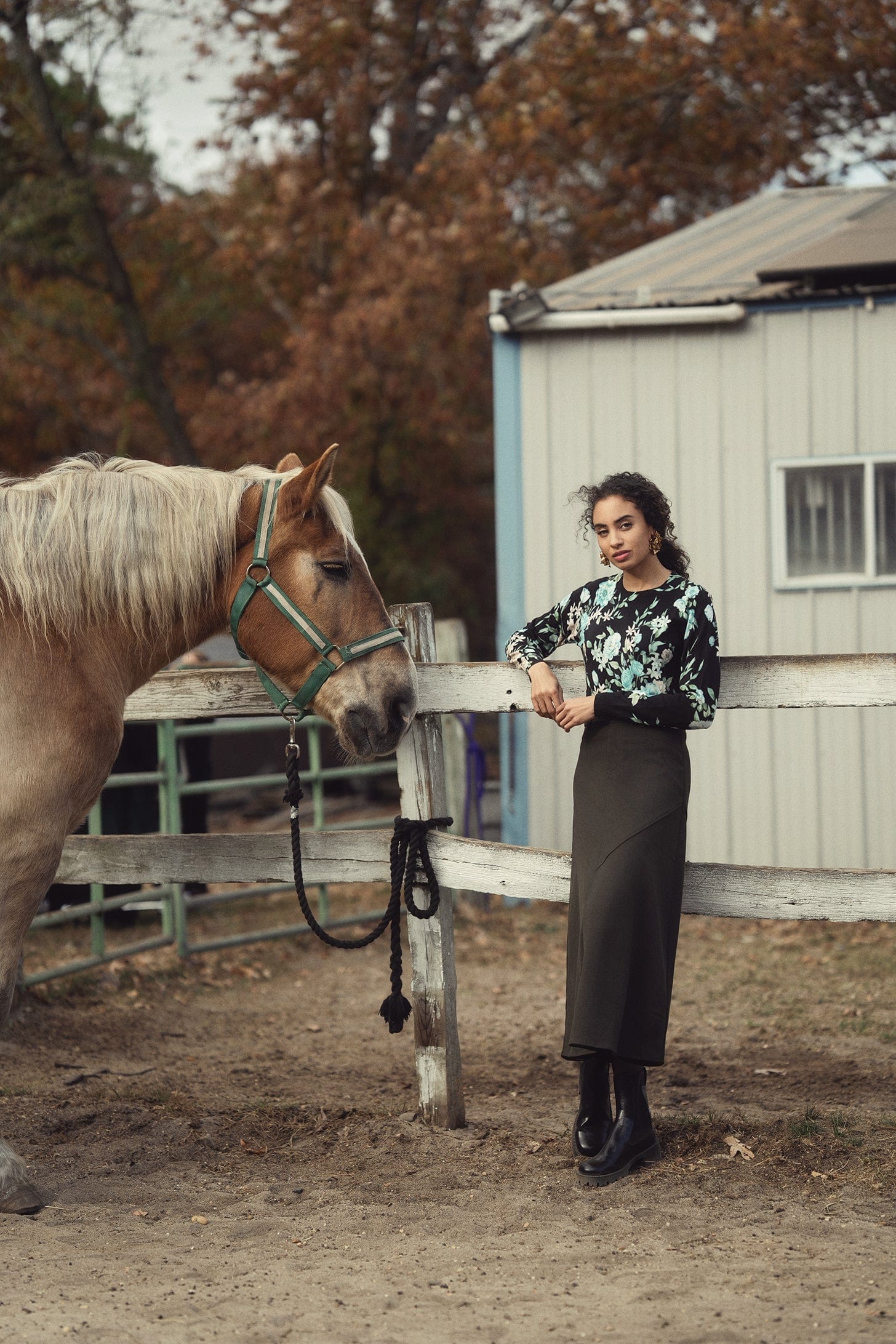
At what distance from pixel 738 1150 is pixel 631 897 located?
840mm

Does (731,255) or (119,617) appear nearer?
(119,617)

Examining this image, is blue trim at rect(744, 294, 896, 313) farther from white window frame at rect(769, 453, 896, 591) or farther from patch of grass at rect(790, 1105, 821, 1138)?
patch of grass at rect(790, 1105, 821, 1138)

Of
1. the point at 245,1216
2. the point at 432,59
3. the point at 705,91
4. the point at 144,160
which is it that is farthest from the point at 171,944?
the point at 144,160

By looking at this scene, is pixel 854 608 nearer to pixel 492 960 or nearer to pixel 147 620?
pixel 492 960

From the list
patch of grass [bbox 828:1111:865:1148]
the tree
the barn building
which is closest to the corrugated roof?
the barn building

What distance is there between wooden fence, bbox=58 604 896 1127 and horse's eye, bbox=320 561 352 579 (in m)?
0.42

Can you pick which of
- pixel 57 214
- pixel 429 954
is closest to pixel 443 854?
pixel 429 954

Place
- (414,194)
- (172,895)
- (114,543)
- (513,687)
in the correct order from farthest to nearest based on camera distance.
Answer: (414,194) → (172,895) → (513,687) → (114,543)

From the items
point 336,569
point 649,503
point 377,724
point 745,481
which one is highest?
point 745,481

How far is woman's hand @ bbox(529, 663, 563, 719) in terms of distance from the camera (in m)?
3.17

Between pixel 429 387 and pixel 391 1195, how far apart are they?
479 inches

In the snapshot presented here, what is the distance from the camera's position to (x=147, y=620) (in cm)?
312

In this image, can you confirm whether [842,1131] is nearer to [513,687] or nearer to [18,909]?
[513,687]

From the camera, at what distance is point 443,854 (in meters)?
3.55
